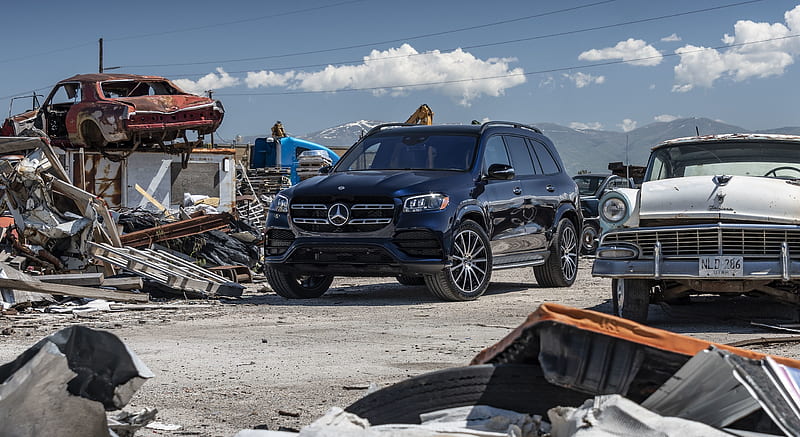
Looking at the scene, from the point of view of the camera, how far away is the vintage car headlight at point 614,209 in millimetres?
8328

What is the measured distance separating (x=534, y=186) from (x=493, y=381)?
9309 mm

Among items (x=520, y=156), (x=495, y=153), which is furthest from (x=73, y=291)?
(x=520, y=156)

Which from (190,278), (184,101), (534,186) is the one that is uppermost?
(184,101)

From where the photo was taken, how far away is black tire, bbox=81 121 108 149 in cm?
2184

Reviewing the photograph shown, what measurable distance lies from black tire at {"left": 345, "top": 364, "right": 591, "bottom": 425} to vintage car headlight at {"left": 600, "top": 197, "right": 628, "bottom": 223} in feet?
17.2

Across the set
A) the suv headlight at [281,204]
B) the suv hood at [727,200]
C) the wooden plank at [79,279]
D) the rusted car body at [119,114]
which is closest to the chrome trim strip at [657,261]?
the suv hood at [727,200]

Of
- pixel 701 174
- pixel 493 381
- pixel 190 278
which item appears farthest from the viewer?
pixel 190 278

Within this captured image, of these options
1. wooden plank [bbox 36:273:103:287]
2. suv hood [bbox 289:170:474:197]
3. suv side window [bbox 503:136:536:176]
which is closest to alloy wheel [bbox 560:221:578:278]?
suv side window [bbox 503:136:536:176]

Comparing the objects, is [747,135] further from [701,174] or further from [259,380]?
[259,380]

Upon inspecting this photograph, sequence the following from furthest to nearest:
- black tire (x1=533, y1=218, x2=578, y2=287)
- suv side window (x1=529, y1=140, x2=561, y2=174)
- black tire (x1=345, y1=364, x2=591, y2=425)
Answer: suv side window (x1=529, y1=140, x2=561, y2=174), black tire (x1=533, y1=218, x2=578, y2=287), black tire (x1=345, y1=364, x2=591, y2=425)

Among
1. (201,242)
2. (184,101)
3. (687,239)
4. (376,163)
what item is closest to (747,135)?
(687,239)

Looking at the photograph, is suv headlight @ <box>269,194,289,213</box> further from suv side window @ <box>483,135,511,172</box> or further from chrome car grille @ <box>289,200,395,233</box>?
suv side window @ <box>483,135,511,172</box>

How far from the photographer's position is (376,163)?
1183cm

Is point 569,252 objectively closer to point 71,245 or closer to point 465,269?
point 465,269
